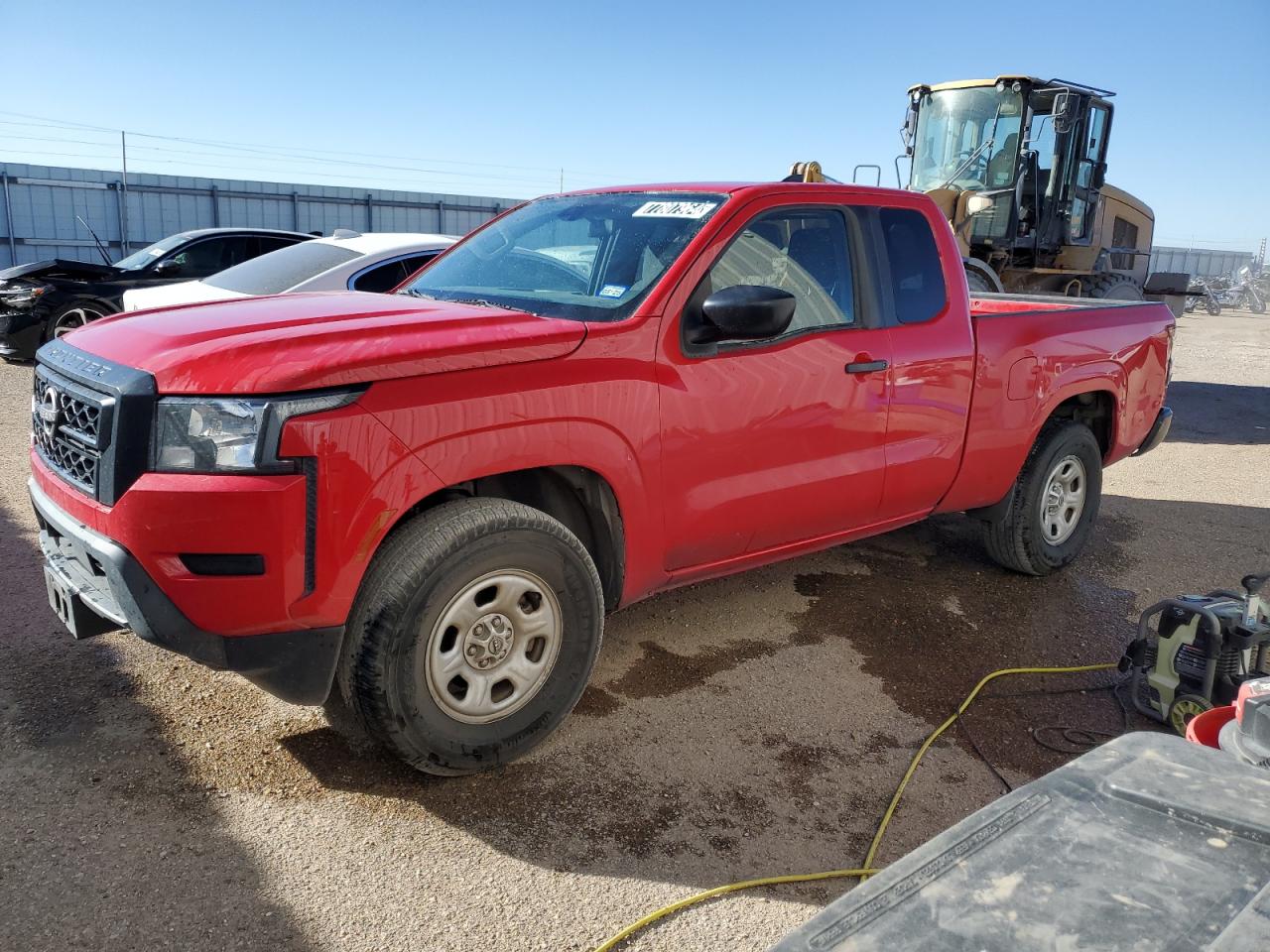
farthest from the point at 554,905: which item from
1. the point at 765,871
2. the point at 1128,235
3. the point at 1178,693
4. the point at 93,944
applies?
the point at 1128,235

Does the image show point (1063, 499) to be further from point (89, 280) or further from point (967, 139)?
point (89, 280)

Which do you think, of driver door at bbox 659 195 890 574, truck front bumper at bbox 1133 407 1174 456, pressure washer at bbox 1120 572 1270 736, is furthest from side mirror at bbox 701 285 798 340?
truck front bumper at bbox 1133 407 1174 456

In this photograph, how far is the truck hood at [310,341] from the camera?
9.09ft

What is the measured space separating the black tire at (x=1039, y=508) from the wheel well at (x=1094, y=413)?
9 centimetres

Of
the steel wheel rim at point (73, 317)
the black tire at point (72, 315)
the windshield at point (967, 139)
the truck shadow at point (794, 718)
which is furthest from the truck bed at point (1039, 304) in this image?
the steel wheel rim at point (73, 317)

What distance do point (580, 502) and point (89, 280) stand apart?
1020cm

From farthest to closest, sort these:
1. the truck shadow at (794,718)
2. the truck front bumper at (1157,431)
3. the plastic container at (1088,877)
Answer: the truck front bumper at (1157,431) → the truck shadow at (794,718) → the plastic container at (1088,877)

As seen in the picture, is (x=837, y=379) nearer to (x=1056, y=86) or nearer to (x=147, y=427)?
(x=147, y=427)

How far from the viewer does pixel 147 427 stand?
109 inches

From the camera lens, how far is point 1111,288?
13.1 metres

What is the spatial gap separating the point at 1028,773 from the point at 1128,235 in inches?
540

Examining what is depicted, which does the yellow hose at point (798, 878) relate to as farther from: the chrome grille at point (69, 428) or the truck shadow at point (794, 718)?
the chrome grille at point (69, 428)

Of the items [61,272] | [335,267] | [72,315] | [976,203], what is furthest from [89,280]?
[976,203]

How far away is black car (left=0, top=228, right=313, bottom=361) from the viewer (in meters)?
11.1
